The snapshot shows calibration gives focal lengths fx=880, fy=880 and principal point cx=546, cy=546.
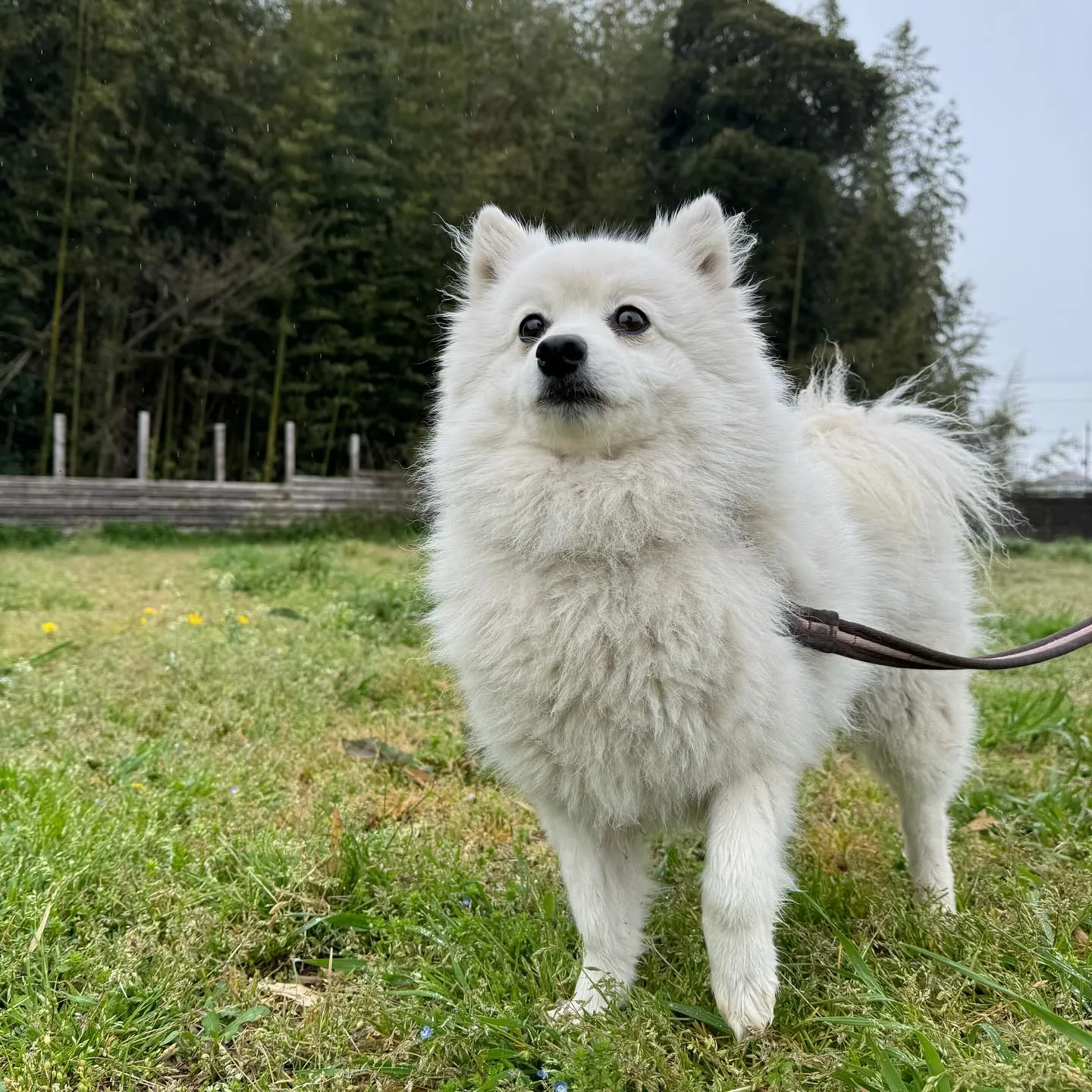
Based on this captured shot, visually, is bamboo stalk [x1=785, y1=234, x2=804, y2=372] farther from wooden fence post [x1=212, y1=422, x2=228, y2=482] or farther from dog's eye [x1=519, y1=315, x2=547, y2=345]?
dog's eye [x1=519, y1=315, x2=547, y2=345]

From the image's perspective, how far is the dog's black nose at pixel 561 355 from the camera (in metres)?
1.74

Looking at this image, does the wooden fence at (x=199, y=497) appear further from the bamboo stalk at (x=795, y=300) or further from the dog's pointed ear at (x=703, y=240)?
the dog's pointed ear at (x=703, y=240)

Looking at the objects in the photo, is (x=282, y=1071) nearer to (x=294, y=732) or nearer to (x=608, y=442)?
(x=608, y=442)

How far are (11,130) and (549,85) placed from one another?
25.6 feet

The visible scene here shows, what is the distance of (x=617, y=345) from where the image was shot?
1.82 m

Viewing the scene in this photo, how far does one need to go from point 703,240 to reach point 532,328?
0.46 m

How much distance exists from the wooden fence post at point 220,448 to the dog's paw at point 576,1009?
13274mm

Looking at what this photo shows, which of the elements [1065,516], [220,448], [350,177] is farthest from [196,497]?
[1065,516]

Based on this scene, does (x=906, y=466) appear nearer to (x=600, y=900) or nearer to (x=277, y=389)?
(x=600, y=900)

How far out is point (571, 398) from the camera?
1.75m

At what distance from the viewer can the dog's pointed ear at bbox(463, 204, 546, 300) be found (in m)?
2.20

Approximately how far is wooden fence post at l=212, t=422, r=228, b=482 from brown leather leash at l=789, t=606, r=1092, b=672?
13.3 m

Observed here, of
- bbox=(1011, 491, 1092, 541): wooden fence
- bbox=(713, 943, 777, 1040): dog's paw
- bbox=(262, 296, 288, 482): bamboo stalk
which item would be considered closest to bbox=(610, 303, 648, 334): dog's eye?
bbox=(713, 943, 777, 1040): dog's paw

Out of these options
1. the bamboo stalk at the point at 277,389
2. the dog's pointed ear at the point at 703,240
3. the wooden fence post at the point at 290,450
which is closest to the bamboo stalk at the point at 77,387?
the bamboo stalk at the point at 277,389
